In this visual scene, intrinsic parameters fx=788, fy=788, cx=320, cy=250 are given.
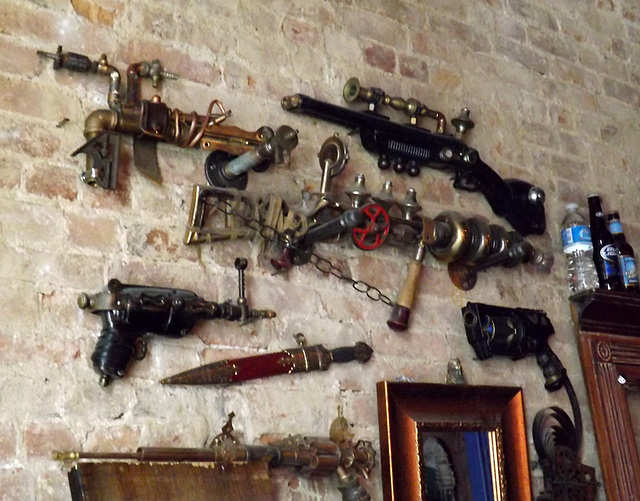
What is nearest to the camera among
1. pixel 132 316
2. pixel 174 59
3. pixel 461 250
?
pixel 132 316

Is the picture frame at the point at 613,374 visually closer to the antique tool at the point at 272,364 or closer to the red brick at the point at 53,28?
the antique tool at the point at 272,364

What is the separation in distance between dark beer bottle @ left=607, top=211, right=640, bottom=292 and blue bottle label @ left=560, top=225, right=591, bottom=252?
127 millimetres

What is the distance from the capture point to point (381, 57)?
2.25 meters

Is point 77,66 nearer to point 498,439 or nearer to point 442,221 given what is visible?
point 442,221

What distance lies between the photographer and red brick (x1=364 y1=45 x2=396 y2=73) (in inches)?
87.5

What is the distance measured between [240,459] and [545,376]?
1.03m

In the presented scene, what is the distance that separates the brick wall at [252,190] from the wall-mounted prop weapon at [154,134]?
32mm

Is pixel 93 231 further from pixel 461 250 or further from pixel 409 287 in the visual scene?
pixel 461 250

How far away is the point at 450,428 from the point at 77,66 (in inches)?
47.7

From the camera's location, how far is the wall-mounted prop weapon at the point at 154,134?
1.63 meters

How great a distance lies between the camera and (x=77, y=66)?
166 cm

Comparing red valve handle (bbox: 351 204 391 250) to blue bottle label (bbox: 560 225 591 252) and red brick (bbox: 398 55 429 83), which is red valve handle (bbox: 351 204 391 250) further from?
blue bottle label (bbox: 560 225 591 252)

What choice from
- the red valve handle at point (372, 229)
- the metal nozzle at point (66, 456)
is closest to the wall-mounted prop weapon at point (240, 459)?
the metal nozzle at point (66, 456)

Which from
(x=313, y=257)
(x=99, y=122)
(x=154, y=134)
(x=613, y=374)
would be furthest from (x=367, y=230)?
(x=613, y=374)
